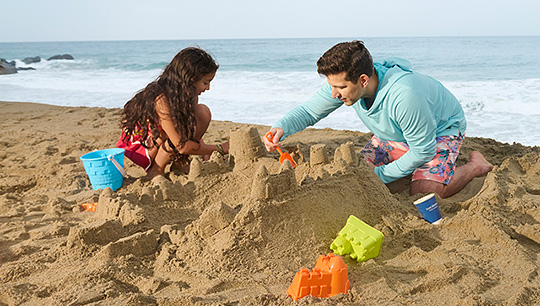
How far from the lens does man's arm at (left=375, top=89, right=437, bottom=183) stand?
2211 mm

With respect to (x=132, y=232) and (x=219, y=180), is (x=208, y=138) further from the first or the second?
(x=132, y=232)

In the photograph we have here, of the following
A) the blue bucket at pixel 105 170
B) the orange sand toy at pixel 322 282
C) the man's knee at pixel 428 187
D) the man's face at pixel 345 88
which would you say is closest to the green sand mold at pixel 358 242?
the orange sand toy at pixel 322 282

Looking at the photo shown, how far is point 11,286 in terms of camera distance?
1585 millimetres

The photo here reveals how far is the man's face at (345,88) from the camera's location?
2158mm

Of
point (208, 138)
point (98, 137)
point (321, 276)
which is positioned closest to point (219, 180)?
point (321, 276)

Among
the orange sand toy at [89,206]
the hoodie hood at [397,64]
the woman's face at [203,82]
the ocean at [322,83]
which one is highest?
the hoodie hood at [397,64]

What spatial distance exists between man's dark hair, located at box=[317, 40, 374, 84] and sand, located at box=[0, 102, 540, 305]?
0.38 m

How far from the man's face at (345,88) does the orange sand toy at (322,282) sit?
101cm

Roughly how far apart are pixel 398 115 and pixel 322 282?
1.17 meters

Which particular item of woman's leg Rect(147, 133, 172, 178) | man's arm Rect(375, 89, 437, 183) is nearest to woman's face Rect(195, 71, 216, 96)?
woman's leg Rect(147, 133, 172, 178)

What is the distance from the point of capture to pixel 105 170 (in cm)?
269

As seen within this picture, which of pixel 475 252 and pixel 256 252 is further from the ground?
pixel 256 252

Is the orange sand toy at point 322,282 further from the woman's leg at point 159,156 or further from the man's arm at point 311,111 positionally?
the woman's leg at point 159,156

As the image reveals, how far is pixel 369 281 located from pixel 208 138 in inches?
113
